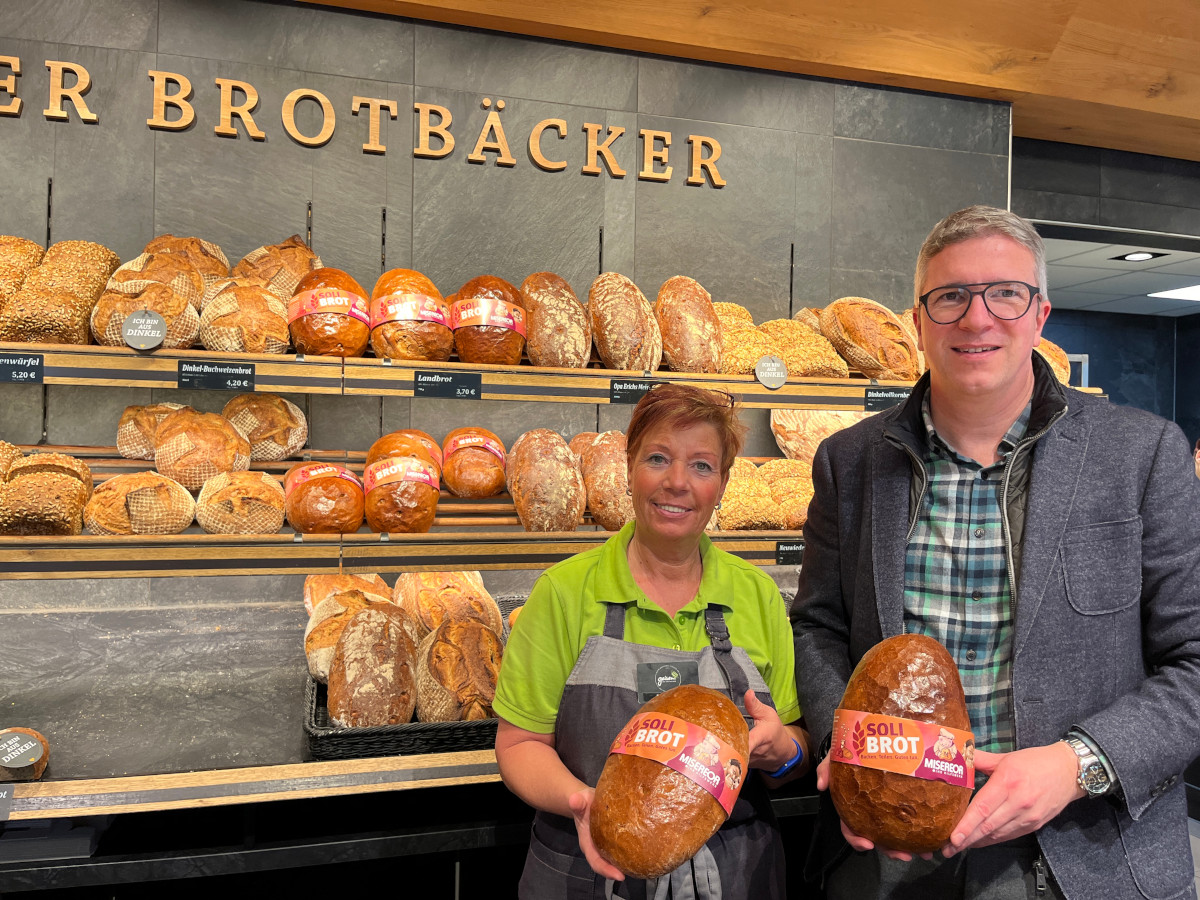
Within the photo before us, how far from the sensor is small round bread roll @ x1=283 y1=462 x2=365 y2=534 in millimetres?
2211

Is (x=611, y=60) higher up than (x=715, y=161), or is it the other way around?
(x=611, y=60)

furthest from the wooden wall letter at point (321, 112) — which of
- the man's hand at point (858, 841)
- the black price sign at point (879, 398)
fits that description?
the man's hand at point (858, 841)

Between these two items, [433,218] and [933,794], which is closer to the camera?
[933,794]

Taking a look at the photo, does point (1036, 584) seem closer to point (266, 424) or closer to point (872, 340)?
point (872, 340)

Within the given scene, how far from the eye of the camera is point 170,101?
2906mm

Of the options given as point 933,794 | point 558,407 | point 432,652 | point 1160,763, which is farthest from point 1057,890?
point 558,407

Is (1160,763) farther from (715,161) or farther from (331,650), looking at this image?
(715,161)

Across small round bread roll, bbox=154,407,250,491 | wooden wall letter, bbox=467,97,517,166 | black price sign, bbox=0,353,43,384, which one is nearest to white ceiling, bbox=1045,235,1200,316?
wooden wall letter, bbox=467,97,517,166

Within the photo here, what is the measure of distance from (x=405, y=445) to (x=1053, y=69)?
322 cm

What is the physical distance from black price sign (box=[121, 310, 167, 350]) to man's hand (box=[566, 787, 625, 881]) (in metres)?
1.58

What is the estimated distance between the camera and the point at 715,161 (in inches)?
137

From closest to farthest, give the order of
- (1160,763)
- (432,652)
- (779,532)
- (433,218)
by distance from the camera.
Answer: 1. (1160,763)
2. (432,652)
3. (779,532)
4. (433,218)

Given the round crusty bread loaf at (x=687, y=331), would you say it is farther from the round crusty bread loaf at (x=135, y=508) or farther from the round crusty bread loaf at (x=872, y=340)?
the round crusty bread loaf at (x=135, y=508)

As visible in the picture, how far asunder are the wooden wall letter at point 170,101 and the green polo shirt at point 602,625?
8.22 ft
